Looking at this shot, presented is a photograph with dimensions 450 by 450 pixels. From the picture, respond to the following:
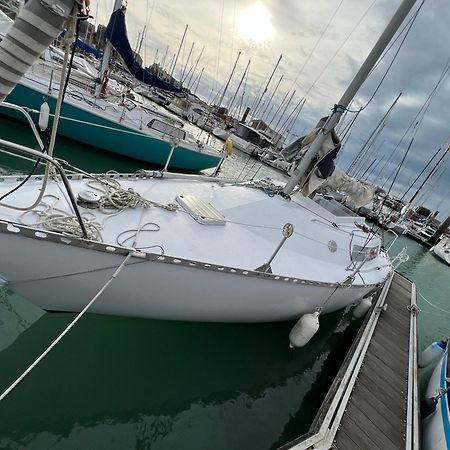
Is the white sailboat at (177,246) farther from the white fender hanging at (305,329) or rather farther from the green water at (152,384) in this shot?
the green water at (152,384)

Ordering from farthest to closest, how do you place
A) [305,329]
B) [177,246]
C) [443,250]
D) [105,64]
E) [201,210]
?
[443,250] → [105,64] → [305,329] → [201,210] → [177,246]

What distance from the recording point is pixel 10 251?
2.83m

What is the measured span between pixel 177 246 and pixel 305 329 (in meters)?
2.75

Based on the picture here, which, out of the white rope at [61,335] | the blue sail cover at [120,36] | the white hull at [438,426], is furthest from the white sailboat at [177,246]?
the blue sail cover at [120,36]

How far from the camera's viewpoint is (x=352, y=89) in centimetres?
599

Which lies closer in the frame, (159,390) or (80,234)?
(80,234)

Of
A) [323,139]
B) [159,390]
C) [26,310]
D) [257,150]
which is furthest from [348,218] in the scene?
[257,150]

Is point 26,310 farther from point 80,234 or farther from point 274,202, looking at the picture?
point 274,202

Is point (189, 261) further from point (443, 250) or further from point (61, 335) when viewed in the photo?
point (443, 250)

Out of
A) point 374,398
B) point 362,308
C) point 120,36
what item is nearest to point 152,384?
point 374,398

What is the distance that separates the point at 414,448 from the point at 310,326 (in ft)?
6.49

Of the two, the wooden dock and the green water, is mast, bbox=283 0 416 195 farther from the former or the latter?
the wooden dock

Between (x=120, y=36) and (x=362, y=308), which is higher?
(x=120, y=36)

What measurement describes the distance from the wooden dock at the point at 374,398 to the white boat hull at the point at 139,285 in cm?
156
